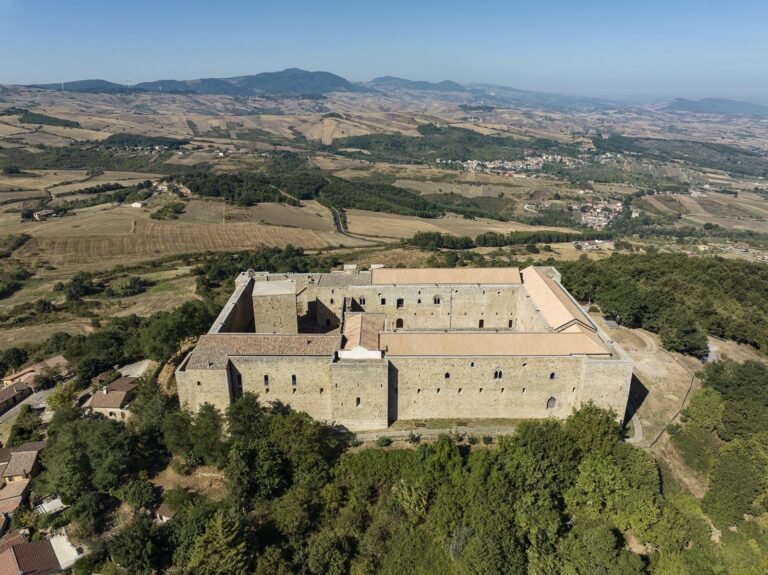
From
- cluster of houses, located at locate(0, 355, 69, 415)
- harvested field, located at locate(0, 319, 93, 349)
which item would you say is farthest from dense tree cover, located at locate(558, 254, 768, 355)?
harvested field, located at locate(0, 319, 93, 349)

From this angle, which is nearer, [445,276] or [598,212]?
[445,276]

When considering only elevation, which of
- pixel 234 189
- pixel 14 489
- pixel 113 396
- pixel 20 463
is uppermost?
pixel 113 396

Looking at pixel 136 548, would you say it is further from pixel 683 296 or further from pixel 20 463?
pixel 683 296

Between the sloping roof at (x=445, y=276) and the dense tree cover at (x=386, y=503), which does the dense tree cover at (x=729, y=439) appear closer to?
the dense tree cover at (x=386, y=503)

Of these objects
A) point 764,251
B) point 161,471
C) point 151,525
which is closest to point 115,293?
point 161,471

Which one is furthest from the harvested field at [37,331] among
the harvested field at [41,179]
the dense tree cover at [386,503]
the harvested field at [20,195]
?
the harvested field at [41,179]

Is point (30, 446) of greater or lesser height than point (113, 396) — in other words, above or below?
below

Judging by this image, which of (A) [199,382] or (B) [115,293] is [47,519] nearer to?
(A) [199,382]

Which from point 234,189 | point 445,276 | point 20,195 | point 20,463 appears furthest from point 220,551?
point 20,195

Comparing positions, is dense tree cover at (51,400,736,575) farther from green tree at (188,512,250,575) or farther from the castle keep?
the castle keep
